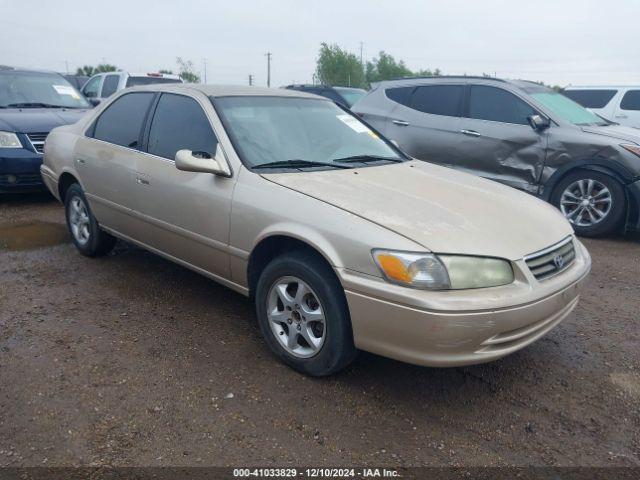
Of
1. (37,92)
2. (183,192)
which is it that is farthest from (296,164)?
(37,92)

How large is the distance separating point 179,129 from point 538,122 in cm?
431

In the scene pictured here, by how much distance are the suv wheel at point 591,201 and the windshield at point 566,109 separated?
29.8 inches

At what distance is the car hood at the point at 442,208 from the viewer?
2.76 metres

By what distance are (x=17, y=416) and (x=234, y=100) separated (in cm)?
235

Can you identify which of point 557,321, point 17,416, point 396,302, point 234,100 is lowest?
point 17,416

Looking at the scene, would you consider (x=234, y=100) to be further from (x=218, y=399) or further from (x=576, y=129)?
(x=576, y=129)

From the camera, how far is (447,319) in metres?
2.53

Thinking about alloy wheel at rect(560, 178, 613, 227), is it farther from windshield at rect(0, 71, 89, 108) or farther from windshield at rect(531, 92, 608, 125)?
windshield at rect(0, 71, 89, 108)

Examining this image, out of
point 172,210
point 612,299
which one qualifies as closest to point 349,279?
point 172,210

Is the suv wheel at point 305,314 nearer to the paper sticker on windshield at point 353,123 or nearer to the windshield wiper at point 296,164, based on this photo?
the windshield wiper at point 296,164

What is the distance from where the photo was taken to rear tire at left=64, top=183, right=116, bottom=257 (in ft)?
16.0

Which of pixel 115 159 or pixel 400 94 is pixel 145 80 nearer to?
pixel 400 94

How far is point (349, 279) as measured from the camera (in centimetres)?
273

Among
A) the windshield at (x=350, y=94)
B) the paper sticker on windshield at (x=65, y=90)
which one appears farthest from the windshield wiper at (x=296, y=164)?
the windshield at (x=350, y=94)
